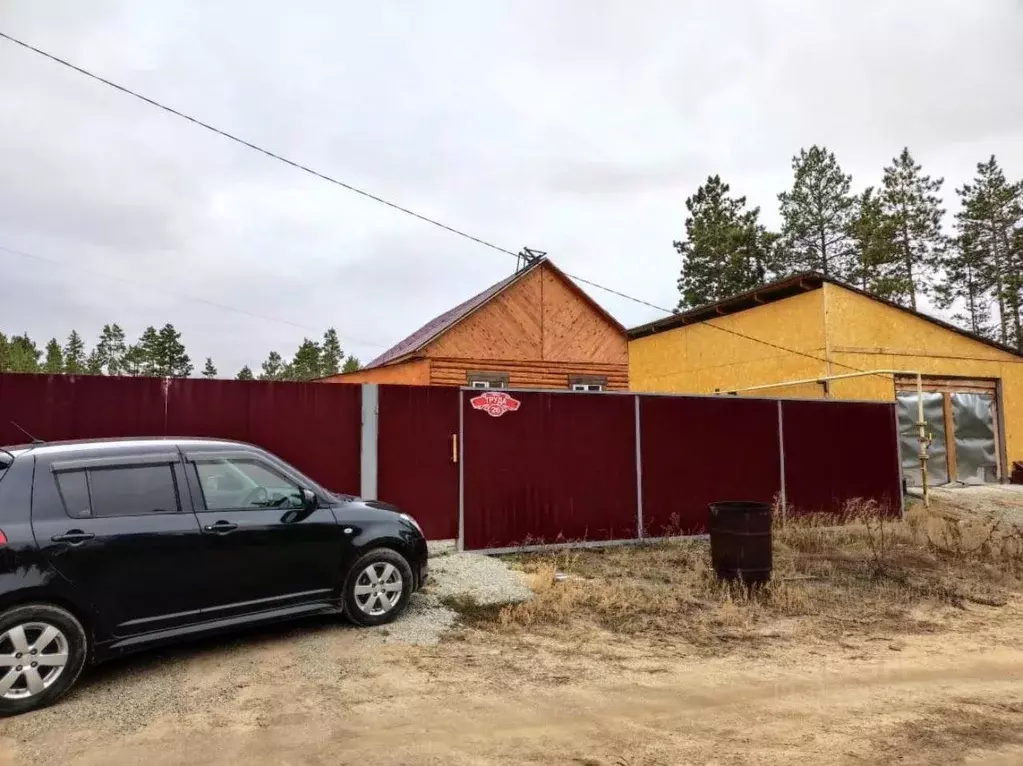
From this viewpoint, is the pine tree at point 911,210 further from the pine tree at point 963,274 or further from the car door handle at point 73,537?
the car door handle at point 73,537

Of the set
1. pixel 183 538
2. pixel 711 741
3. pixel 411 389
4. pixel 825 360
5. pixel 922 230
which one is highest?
pixel 922 230

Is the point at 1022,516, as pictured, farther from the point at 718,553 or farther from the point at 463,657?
the point at 463,657

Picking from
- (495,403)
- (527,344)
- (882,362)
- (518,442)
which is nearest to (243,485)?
(495,403)

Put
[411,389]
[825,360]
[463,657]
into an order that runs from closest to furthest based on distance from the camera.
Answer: [463,657], [411,389], [825,360]

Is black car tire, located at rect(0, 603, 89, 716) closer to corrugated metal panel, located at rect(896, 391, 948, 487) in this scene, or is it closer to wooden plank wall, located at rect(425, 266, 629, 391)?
wooden plank wall, located at rect(425, 266, 629, 391)

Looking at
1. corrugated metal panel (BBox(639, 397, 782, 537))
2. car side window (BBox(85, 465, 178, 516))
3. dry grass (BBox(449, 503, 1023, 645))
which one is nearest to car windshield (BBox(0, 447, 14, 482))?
car side window (BBox(85, 465, 178, 516))

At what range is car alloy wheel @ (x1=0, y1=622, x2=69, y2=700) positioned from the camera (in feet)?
12.6

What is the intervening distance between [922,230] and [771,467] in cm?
3490

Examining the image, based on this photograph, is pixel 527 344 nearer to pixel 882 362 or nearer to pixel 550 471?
pixel 882 362

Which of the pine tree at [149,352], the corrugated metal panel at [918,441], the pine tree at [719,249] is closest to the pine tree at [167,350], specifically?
the pine tree at [149,352]

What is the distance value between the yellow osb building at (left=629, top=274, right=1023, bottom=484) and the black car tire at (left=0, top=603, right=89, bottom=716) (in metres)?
15.5

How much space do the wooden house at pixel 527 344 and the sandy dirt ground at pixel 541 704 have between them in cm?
1318

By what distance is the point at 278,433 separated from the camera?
8000 mm

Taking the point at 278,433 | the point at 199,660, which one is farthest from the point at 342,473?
the point at 199,660
